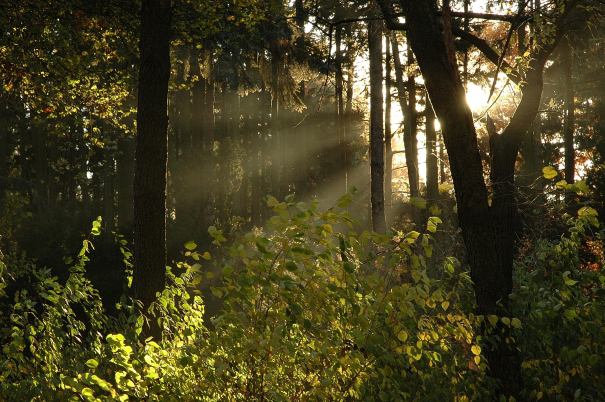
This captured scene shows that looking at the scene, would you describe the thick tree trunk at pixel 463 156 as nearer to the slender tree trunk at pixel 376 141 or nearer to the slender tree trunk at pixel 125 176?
the slender tree trunk at pixel 376 141

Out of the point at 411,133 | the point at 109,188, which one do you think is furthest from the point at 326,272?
the point at 109,188

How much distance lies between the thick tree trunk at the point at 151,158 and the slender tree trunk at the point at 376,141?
9.94 meters

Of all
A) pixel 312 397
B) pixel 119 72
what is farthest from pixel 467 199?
pixel 119 72

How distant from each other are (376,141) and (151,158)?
10700mm

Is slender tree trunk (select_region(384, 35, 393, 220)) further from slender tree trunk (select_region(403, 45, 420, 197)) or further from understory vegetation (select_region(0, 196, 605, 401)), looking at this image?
understory vegetation (select_region(0, 196, 605, 401))

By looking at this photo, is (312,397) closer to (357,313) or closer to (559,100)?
(357,313)

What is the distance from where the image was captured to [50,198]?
1764 inches

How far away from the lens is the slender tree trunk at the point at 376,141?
18.3 m

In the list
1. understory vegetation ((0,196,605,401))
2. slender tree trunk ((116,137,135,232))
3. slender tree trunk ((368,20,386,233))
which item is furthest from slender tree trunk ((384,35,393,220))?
understory vegetation ((0,196,605,401))

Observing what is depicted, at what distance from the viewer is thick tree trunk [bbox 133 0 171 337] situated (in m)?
8.48

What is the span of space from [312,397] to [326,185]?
1403 inches

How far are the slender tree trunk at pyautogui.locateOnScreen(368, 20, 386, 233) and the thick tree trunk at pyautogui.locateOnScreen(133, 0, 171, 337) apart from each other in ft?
32.6

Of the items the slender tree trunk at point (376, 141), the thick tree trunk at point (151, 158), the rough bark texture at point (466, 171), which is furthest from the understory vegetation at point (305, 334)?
the slender tree trunk at point (376, 141)

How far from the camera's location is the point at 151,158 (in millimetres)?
8594
